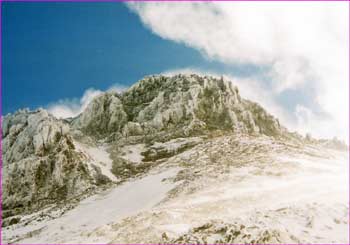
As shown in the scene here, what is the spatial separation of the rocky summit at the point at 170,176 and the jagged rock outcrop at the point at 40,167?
19 centimetres

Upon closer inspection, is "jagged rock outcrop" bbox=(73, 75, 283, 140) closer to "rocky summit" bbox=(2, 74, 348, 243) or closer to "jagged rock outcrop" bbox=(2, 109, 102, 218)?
"rocky summit" bbox=(2, 74, 348, 243)

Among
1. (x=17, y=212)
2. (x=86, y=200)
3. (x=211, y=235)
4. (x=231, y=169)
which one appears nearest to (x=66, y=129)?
(x=17, y=212)

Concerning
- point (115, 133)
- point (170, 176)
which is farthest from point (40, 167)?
point (115, 133)

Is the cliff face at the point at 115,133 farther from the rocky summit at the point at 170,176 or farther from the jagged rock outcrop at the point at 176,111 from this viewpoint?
the rocky summit at the point at 170,176

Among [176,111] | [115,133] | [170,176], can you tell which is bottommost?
[170,176]

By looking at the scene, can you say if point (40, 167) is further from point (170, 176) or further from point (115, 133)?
point (115, 133)

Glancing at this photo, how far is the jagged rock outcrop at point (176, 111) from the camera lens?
108 metres

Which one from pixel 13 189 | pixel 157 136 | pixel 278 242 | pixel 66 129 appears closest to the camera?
pixel 278 242

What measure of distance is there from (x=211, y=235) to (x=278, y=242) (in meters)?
4.62

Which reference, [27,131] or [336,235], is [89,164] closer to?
[27,131]

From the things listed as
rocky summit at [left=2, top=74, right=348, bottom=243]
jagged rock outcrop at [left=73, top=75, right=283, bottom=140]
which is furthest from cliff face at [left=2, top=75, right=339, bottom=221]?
rocky summit at [left=2, top=74, right=348, bottom=243]

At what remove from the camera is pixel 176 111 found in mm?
109938

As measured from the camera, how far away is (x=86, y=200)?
5688 centimetres

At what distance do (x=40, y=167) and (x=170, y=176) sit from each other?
25.5 m
